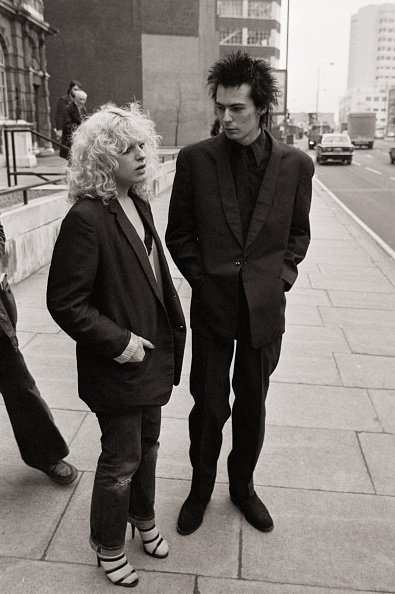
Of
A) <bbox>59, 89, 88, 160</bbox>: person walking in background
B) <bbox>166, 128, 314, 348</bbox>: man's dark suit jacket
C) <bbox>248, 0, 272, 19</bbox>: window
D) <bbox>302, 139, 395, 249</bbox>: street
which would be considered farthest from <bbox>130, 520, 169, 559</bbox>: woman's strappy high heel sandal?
<bbox>248, 0, 272, 19</bbox>: window

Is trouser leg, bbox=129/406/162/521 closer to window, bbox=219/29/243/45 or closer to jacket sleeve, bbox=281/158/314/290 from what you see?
jacket sleeve, bbox=281/158/314/290

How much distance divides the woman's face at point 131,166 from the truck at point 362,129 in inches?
2075

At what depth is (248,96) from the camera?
2.42 meters

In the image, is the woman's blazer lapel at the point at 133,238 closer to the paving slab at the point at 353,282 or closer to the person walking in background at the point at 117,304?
the person walking in background at the point at 117,304

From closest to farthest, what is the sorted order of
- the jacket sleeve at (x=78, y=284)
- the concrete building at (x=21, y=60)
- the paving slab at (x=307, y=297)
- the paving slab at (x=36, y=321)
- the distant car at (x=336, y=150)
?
the jacket sleeve at (x=78, y=284) → the paving slab at (x=36, y=321) → the paving slab at (x=307, y=297) → the concrete building at (x=21, y=60) → the distant car at (x=336, y=150)

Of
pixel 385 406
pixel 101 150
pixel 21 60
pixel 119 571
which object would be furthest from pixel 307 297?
pixel 21 60

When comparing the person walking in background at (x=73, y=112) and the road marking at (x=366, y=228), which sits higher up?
the person walking in background at (x=73, y=112)

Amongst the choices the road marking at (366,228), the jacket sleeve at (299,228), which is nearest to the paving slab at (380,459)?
the jacket sleeve at (299,228)

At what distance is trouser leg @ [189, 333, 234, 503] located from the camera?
2715 mm

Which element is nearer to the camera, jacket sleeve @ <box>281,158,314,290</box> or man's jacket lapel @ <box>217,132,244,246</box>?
man's jacket lapel @ <box>217,132,244,246</box>

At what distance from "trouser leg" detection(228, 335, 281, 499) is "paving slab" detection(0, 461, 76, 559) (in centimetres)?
87

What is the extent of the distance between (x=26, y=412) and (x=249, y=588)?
51.5 inches

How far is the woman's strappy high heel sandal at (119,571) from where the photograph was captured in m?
2.41

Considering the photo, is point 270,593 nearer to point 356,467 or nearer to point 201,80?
point 356,467
